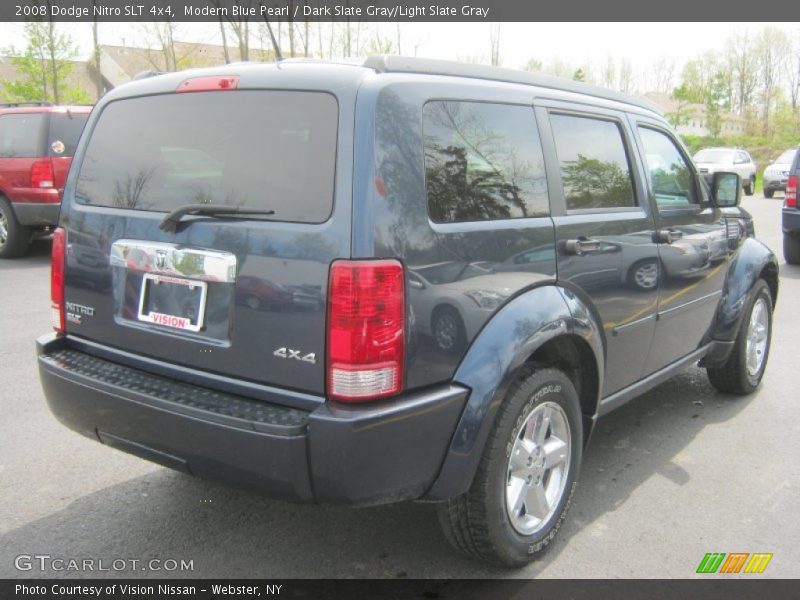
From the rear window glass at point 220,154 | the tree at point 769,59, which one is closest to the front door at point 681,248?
the rear window glass at point 220,154

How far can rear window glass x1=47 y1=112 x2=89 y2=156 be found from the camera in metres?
9.88

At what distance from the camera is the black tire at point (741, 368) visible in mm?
4730

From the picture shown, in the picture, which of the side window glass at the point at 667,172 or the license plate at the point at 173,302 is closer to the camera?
the license plate at the point at 173,302

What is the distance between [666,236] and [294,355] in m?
2.30

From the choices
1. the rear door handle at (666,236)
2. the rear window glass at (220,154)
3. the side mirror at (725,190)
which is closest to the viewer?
the rear window glass at (220,154)

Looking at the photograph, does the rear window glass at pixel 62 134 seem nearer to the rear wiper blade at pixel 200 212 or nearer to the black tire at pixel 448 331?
the rear wiper blade at pixel 200 212

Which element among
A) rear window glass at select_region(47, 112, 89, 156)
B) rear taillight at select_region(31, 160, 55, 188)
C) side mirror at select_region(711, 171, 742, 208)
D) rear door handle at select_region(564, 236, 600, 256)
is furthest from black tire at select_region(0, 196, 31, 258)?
rear door handle at select_region(564, 236, 600, 256)

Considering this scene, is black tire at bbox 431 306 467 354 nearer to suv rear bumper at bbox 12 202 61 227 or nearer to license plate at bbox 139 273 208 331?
license plate at bbox 139 273 208 331

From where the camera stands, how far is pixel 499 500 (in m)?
2.73

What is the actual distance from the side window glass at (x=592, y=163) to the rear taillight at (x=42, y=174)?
8.42m

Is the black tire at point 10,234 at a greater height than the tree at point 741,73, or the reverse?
the tree at point 741,73

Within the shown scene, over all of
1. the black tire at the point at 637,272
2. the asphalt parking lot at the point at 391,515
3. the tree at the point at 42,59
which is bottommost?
the asphalt parking lot at the point at 391,515

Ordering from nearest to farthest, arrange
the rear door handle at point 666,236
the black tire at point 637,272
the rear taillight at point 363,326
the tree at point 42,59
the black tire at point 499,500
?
the rear taillight at point 363,326, the black tire at point 499,500, the black tire at point 637,272, the rear door handle at point 666,236, the tree at point 42,59
